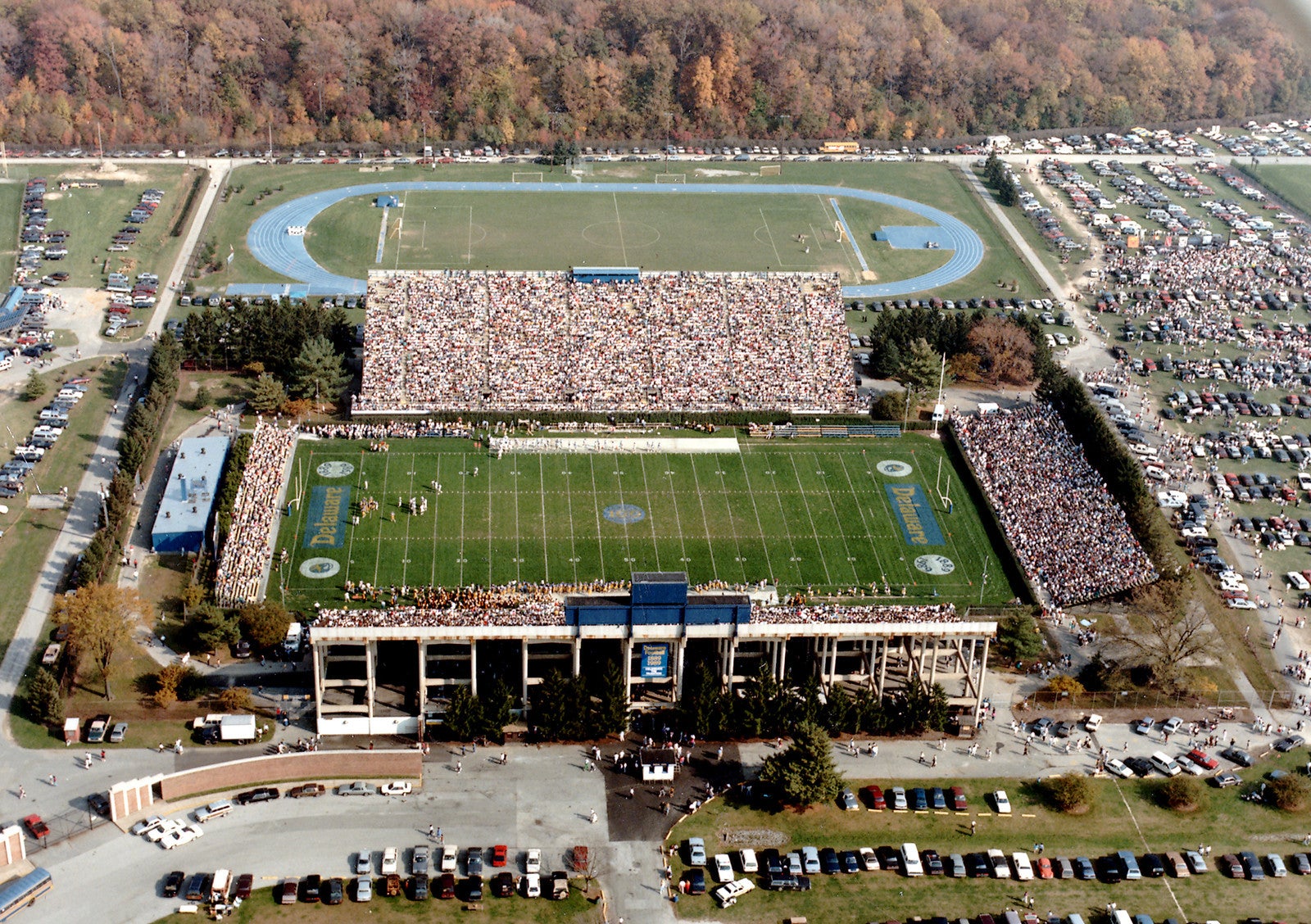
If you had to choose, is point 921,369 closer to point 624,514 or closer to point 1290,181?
point 624,514

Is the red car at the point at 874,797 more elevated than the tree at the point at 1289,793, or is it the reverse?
the tree at the point at 1289,793

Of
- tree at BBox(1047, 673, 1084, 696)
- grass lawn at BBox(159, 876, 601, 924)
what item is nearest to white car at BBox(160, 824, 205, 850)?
grass lawn at BBox(159, 876, 601, 924)

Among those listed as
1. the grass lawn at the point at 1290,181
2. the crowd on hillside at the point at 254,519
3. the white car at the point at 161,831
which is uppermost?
the white car at the point at 161,831

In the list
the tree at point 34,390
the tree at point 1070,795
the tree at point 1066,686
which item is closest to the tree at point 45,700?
the tree at point 34,390

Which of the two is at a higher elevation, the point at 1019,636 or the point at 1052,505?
the point at 1019,636

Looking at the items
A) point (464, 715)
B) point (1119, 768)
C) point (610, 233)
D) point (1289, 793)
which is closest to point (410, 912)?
point (464, 715)

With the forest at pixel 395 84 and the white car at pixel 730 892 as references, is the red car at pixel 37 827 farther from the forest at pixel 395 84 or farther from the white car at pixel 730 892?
the forest at pixel 395 84

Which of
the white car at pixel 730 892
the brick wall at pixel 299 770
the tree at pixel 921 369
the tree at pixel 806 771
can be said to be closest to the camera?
the white car at pixel 730 892
